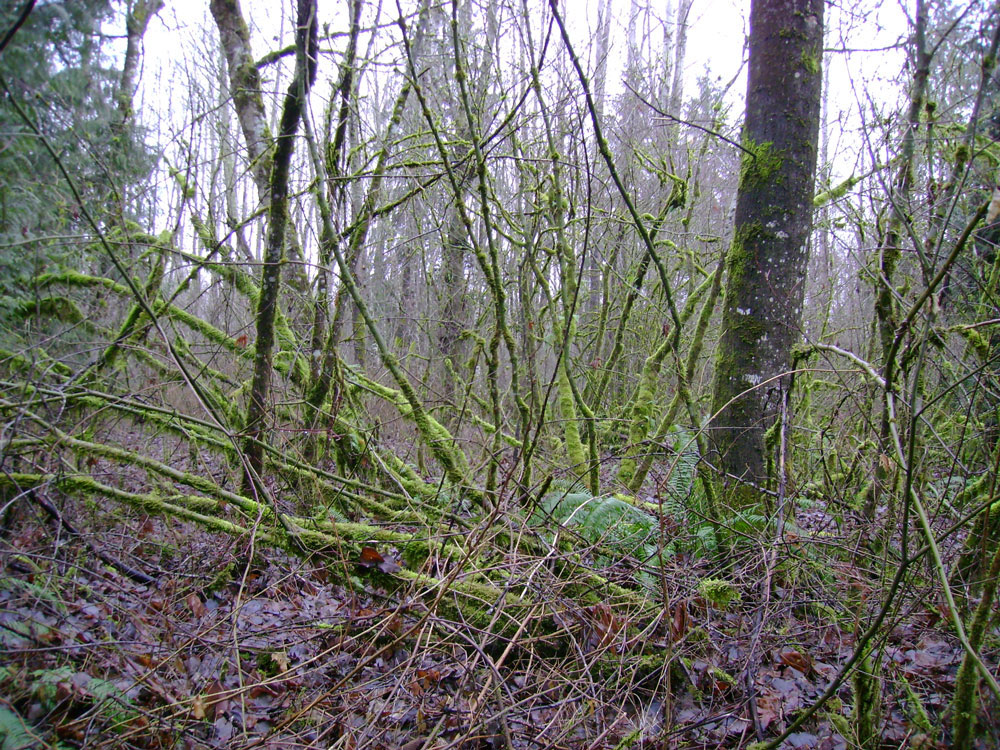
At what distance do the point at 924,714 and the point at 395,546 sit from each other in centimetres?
251

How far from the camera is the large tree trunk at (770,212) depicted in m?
3.52

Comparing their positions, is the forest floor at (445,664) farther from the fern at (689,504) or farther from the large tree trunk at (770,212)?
the large tree trunk at (770,212)

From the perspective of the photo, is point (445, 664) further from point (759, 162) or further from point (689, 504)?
point (759, 162)

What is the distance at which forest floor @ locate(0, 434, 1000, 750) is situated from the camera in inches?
86.4

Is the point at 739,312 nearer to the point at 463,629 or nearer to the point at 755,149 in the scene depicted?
the point at 755,149

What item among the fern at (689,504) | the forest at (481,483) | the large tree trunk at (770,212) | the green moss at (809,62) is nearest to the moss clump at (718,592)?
the forest at (481,483)

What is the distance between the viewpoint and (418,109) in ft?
25.0

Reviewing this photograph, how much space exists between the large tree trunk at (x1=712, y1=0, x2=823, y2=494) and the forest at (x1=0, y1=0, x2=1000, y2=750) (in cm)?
2

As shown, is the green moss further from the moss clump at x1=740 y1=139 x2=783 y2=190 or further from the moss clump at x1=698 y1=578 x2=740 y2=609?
the moss clump at x1=698 y1=578 x2=740 y2=609

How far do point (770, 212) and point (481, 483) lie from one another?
2.82 m

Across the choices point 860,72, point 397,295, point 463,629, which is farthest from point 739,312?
point 397,295

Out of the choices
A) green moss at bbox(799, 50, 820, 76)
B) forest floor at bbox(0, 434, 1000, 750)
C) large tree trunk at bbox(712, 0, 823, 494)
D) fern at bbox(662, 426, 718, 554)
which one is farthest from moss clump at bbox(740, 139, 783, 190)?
forest floor at bbox(0, 434, 1000, 750)

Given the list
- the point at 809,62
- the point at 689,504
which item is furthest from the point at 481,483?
the point at 809,62

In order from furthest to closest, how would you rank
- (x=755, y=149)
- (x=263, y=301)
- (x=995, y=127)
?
(x=995, y=127)
(x=263, y=301)
(x=755, y=149)
